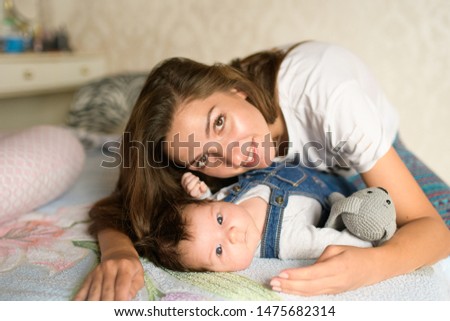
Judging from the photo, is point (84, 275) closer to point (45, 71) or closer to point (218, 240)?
point (218, 240)

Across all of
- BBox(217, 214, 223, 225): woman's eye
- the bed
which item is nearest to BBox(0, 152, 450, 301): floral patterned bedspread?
the bed

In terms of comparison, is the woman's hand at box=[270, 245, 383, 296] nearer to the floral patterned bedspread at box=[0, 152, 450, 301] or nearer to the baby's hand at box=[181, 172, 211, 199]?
the floral patterned bedspread at box=[0, 152, 450, 301]

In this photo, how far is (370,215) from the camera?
0.90 meters

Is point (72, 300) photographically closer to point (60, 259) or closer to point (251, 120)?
point (60, 259)

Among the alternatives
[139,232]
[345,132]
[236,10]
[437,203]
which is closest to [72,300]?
[139,232]

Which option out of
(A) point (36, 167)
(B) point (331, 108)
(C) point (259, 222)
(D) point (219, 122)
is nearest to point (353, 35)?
(B) point (331, 108)

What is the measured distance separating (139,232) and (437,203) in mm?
742

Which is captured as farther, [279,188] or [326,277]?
[279,188]

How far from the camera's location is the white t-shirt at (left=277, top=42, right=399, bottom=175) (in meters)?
1.03

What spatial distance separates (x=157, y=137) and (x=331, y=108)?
0.41 m

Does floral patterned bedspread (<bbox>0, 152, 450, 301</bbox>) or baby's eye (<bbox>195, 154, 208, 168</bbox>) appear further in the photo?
baby's eye (<bbox>195, 154, 208, 168</bbox>)

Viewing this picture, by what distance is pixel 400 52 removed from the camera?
6.55ft

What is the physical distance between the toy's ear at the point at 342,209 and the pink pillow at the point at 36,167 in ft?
2.51
